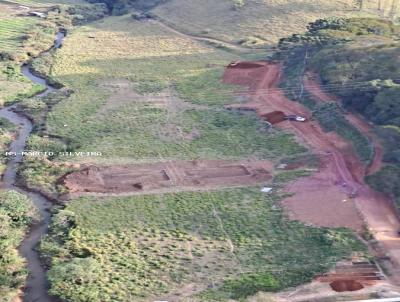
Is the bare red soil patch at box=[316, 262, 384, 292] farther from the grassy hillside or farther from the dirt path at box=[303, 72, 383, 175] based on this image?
the grassy hillside

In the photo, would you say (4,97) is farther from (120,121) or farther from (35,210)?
(35,210)

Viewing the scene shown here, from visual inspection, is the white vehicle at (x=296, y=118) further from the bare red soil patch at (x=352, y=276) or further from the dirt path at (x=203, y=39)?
the dirt path at (x=203, y=39)

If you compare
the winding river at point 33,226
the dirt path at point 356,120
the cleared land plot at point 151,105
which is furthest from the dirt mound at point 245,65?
the winding river at point 33,226

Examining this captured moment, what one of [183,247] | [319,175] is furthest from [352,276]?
[319,175]

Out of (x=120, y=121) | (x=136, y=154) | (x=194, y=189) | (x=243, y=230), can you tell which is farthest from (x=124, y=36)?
(x=243, y=230)

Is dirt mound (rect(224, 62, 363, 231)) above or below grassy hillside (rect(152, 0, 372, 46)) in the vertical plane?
below

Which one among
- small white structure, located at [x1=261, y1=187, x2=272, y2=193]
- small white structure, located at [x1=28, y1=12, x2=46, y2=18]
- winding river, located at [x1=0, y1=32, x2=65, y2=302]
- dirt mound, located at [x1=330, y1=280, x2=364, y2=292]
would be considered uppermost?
small white structure, located at [x1=28, y1=12, x2=46, y2=18]

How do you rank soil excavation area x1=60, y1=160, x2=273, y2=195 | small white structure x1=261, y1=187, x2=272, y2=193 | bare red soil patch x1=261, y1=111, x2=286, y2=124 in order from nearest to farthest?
small white structure x1=261, y1=187, x2=272, y2=193, soil excavation area x1=60, y1=160, x2=273, y2=195, bare red soil patch x1=261, y1=111, x2=286, y2=124

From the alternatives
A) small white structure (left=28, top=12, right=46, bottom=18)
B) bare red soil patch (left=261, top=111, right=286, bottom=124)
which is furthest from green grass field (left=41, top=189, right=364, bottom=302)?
small white structure (left=28, top=12, right=46, bottom=18)
